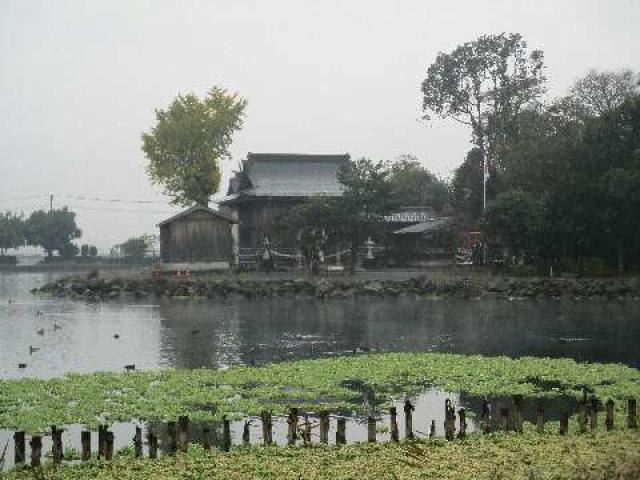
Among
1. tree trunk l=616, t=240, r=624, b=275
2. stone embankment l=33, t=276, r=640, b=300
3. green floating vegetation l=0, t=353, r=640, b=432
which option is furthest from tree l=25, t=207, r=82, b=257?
green floating vegetation l=0, t=353, r=640, b=432

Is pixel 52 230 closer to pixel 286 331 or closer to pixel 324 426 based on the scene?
pixel 286 331

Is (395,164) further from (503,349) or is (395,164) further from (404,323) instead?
(503,349)

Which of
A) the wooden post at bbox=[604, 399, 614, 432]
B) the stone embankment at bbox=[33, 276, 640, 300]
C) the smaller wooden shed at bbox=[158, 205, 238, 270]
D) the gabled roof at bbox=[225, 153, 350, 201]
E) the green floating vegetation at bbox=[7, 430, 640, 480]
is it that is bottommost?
the green floating vegetation at bbox=[7, 430, 640, 480]

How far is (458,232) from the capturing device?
67.3 metres

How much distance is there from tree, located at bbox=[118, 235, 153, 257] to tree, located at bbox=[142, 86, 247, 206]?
31581 millimetres

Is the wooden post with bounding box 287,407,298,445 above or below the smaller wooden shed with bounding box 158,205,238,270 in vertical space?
below

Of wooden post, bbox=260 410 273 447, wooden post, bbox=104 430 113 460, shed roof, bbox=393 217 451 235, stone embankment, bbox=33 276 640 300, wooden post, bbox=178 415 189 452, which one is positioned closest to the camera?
wooden post, bbox=104 430 113 460

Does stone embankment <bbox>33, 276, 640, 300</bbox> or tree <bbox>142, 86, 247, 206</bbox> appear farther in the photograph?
tree <bbox>142, 86, 247, 206</bbox>

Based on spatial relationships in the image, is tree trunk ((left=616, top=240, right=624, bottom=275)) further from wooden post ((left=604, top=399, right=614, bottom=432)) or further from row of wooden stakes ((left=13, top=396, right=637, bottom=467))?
wooden post ((left=604, top=399, right=614, bottom=432))

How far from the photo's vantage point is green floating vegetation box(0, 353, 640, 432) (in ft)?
59.0

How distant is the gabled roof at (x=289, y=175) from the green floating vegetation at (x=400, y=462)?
195 feet

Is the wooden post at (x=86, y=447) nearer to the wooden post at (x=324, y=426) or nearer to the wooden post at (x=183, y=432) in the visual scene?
the wooden post at (x=183, y=432)

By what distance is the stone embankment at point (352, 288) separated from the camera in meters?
51.8

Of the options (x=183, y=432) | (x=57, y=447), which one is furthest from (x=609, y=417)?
(x=57, y=447)
